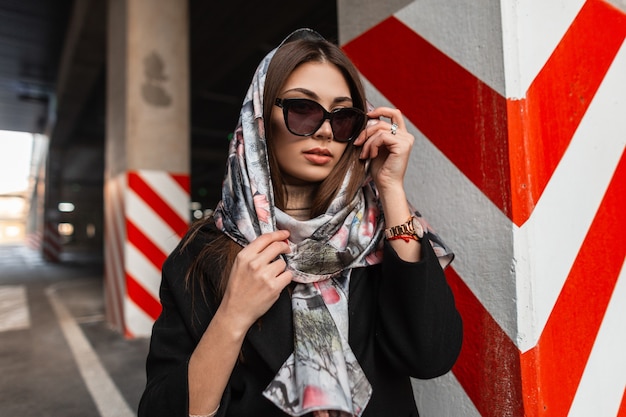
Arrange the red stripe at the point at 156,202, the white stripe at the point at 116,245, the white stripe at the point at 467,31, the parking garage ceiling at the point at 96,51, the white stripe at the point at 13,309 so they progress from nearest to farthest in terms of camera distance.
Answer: the white stripe at the point at 467,31
the red stripe at the point at 156,202
the white stripe at the point at 116,245
the white stripe at the point at 13,309
the parking garage ceiling at the point at 96,51

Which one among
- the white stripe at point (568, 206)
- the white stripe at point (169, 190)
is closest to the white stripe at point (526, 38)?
the white stripe at point (568, 206)

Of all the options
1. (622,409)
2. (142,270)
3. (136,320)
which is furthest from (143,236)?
(622,409)

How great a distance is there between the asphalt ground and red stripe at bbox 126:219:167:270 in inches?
33.7

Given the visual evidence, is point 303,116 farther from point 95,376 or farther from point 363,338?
point 95,376

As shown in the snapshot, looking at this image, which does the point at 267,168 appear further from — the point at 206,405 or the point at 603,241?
the point at 603,241

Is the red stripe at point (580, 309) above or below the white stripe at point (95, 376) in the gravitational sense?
above

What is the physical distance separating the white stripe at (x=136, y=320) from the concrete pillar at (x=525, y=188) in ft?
11.7

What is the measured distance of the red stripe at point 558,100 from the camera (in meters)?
0.94

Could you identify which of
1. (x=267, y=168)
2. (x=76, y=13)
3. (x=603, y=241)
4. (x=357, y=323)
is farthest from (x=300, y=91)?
(x=76, y=13)

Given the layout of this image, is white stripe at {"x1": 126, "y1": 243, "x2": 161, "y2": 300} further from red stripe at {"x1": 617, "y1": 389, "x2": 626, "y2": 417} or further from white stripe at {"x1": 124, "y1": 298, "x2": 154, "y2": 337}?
A: red stripe at {"x1": 617, "y1": 389, "x2": 626, "y2": 417}

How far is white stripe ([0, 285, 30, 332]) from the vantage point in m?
4.65

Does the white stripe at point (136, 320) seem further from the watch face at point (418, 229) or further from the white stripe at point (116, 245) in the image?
the watch face at point (418, 229)

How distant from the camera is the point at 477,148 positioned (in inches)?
40.3

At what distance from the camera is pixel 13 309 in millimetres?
5637
